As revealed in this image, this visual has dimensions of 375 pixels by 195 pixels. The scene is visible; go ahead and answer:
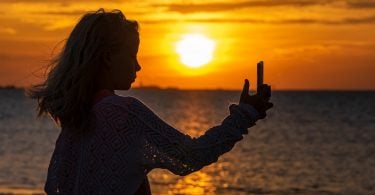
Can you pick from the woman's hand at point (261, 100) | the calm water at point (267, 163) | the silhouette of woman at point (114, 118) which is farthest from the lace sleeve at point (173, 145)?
the calm water at point (267, 163)

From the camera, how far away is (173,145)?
317cm

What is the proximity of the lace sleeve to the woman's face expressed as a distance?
0.30 feet

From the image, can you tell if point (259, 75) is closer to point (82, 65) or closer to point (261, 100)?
point (261, 100)

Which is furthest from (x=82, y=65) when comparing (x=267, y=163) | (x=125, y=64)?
(x=267, y=163)

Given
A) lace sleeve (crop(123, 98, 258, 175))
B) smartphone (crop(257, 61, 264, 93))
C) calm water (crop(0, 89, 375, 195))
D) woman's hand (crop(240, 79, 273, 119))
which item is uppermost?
smartphone (crop(257, 61, 264, 93))

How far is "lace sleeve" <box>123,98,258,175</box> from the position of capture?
10.3 feet

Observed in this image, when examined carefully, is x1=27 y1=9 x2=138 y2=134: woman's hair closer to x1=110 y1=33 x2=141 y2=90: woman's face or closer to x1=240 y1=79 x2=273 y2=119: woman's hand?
x1=110 y1=33 x2=141 y2=90: woman's face

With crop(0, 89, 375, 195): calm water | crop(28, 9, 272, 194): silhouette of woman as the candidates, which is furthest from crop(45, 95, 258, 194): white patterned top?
crop(0, 89, 375, 195): calm water

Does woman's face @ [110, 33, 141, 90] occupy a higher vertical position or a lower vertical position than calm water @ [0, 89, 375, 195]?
higher

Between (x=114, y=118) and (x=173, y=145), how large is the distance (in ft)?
0.75

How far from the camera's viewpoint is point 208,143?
3178 millimetres

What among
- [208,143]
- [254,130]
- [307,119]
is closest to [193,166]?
[208,143]

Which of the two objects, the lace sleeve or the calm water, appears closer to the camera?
the lace sleeve

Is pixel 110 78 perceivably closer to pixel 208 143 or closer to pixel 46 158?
pixel 208 143
